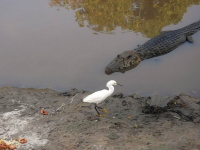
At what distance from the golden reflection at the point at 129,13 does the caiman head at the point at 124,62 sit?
1715 mm

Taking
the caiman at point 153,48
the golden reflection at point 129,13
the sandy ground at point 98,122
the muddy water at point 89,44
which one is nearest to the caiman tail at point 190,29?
the caiman at point 153,48

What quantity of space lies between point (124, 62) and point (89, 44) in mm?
1574

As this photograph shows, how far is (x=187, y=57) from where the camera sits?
10117 mm

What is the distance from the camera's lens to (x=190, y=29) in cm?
1147

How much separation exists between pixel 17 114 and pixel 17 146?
140cm

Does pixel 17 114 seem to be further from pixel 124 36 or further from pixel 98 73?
pixel 124 36

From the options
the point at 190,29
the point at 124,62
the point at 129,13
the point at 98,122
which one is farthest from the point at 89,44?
the point at 98,122

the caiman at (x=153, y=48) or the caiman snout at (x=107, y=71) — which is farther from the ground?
the caiman at (x=153, y=48)

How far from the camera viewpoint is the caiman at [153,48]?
9.77 meters

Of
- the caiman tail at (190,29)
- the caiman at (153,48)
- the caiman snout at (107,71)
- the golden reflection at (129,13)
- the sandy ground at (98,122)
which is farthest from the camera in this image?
the golden reflection at (129,13)

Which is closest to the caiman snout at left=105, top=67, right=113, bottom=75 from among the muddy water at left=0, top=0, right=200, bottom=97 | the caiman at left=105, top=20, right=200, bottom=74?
the caiman at left=105, top=20, right=200, bottom=74

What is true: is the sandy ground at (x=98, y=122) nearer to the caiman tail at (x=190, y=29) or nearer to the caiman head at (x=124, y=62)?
the caiman head at (x=124, y=62)

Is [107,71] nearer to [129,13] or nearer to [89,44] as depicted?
[89,44]

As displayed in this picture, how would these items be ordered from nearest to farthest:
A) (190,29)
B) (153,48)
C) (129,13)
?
(153,48)
(190,29)
(129,13)
